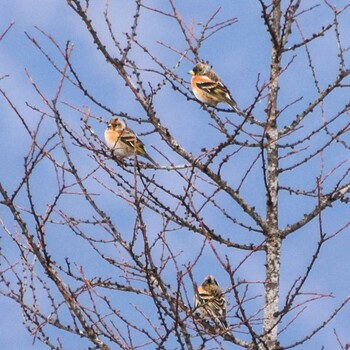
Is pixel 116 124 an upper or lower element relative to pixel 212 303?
upper

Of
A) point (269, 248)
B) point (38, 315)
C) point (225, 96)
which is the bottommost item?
point (38, 315)

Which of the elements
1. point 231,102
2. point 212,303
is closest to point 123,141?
point 231,102

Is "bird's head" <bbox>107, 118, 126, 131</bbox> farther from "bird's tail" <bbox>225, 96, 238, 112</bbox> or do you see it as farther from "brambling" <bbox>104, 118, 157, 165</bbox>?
"bird's tail" <bbox>225, 96, 238, 112</bbox>

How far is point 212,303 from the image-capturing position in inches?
374

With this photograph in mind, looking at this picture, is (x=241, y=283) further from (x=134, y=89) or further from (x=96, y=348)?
(x=134, y=89)

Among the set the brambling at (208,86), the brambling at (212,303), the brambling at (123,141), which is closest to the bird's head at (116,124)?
the brambling at (123,141)

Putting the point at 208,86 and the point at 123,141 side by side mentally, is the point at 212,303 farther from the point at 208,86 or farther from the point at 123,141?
the point at 208,86

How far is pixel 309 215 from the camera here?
8633mm

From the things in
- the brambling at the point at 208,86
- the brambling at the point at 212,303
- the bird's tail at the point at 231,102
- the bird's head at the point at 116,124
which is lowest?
the brambling at the point at 212,303

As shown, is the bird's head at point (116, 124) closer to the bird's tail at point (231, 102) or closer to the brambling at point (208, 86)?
the brambling at point (208, 86)

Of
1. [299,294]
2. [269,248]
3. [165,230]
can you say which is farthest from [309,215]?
[165,230]

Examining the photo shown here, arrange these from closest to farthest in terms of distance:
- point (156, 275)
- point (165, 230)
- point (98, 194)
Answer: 1. point (156, 275)
2. point (165, 230)
3. point (98, 194)

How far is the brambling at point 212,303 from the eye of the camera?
26.8ft

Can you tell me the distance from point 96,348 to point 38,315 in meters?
0.76
